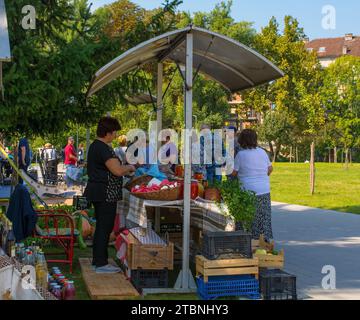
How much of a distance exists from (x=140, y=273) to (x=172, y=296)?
501 millimetres

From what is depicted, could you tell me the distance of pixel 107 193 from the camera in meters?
7.90

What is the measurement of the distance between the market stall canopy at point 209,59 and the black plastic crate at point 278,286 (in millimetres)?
2432

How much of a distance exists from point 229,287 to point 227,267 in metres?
→ 0.21

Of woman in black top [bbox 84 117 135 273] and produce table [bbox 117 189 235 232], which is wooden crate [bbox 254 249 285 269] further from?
woman in black top [bbox 84 117 135 273]

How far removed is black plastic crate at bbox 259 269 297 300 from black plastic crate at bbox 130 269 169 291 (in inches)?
46.4

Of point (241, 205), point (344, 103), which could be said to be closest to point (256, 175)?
point (241, 205)

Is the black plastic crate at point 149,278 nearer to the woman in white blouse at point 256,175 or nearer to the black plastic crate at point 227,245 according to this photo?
the black plastic crate at point 227,245

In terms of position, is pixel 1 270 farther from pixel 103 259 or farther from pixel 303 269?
pixel 303 269

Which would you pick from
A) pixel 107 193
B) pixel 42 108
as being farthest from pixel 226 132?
pixel 107 193

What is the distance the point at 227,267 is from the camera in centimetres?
690

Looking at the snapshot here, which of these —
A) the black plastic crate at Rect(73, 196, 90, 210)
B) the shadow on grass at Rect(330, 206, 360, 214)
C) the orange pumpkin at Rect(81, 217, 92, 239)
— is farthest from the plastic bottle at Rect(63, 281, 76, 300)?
the shadow on grass at Rect(330, 206, 360, 214)

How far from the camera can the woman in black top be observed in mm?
7852

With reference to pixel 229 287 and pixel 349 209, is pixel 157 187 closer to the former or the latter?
pixel 229 287

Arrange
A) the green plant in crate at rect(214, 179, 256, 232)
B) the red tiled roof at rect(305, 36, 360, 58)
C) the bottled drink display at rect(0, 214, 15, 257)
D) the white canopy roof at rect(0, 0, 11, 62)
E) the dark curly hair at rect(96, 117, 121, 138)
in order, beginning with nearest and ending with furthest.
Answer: the white canopy roof at rect(0, 0, 11, 62), the bottled drink display at rect(0, 214, 15, 257), the green plant in crate at rect(214, 179, 256, 232), the dark curly hair at rect(96, 117, 121, 138), the red tiled roof at rect(305, 36, 360, 58)
